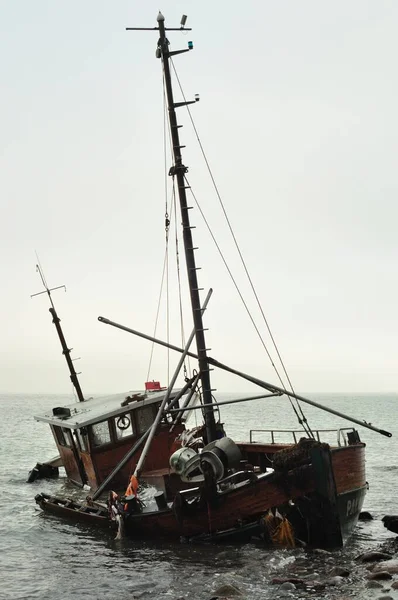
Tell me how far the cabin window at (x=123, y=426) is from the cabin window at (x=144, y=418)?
31 cm

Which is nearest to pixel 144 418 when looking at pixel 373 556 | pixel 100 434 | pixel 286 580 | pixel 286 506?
pixel 100 434

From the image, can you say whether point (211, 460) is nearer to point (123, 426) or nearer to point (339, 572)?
point (339, 572)

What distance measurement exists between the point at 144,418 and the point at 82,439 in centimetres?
235

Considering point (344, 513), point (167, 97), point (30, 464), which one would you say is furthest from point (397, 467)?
point (167, 97)

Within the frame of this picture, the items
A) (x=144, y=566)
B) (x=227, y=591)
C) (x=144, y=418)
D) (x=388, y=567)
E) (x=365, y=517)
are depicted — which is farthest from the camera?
(x=144, y=418)

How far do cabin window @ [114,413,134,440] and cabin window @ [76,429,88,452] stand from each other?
3.75 feet

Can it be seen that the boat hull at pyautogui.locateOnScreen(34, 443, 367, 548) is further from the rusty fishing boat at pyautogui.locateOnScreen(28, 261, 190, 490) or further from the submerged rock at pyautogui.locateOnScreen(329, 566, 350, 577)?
the rusty fishing boat at pyautogui.locateOnScreen(28, 261, 190, 490)

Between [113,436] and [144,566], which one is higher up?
[113,436]

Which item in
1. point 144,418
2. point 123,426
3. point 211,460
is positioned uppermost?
point 144,418

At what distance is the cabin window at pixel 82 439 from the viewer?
80.8 feet

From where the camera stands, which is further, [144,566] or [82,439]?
[82,439]

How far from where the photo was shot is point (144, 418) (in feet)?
83.5

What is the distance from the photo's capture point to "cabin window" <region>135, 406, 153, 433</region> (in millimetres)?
25250

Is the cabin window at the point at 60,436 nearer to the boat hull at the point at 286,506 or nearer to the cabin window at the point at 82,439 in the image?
the cabin window at the point at 82,439
